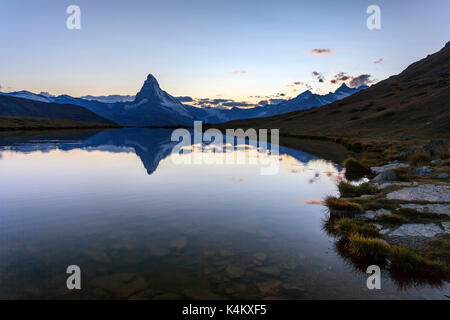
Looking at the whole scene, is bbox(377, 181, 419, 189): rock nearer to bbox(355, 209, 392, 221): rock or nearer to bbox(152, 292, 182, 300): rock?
bbox(355, 209, 392, 221): rock

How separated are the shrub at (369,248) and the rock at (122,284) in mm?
7725

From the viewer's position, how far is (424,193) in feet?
53.4

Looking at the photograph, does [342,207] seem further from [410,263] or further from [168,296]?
[168,296]

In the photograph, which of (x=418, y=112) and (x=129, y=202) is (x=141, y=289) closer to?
(x=129, y=202)

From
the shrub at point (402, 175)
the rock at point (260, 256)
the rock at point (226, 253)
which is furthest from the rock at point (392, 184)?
the rock at point (226, 253)

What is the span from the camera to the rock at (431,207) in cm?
1337

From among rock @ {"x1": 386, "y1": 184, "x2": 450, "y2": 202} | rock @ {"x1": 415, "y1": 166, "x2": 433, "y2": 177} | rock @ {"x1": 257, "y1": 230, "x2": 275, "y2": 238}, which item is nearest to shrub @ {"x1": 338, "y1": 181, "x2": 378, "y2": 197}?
rock @ {"x1": 386, "y1": 184, "x2": 450, "y2": 202}

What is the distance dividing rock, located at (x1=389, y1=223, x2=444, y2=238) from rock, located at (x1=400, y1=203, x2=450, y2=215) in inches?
65.3

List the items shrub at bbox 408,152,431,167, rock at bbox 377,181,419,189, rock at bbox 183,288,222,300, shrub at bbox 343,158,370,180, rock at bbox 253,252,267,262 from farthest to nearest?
shrub at bbox 343,158,370,180, shrub at bbox 408,152,431,167, rock at bbox 377,181,419,189, rock at bbox 253,252,267,262, rock at bbox 183,288,222,300

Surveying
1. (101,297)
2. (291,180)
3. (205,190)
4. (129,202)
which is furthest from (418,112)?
(101,297)

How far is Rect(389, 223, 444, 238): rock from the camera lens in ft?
37.2

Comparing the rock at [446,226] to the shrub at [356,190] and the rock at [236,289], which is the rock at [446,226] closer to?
the shrub at [356,190]

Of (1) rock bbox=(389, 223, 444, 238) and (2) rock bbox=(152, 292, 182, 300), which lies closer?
(2) rock bbox=(152, 292, 182, 300)

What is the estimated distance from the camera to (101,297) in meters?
7.82
